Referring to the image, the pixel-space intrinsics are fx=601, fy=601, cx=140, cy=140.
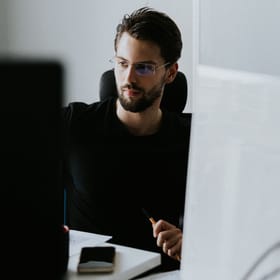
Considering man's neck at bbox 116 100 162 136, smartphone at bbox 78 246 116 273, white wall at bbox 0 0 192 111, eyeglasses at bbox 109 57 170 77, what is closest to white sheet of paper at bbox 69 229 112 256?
smartphone at bbox 78 246 116 273

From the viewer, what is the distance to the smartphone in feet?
3.63

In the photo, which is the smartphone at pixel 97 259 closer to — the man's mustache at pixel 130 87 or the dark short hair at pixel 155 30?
the man's mustache at pixel 130 87

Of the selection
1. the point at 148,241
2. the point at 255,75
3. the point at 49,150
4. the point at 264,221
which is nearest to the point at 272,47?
the point at 255,75

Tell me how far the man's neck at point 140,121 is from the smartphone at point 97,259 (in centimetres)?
67

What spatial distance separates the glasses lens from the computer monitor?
4.81 ft

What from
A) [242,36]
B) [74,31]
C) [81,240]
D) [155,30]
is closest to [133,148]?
[155,30]

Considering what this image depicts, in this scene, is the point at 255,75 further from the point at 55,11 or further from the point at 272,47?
the point at 55,11

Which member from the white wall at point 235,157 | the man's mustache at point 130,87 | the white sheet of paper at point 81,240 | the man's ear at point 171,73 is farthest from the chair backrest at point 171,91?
the white wall at point 235,157

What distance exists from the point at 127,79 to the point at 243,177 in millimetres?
1213

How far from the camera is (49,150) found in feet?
1.22

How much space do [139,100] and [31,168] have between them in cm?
147

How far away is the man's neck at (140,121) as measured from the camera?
6.02 ft

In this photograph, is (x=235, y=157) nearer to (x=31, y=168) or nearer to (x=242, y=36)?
(x=242, y=36)

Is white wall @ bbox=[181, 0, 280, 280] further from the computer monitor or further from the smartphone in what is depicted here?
the smartphone
